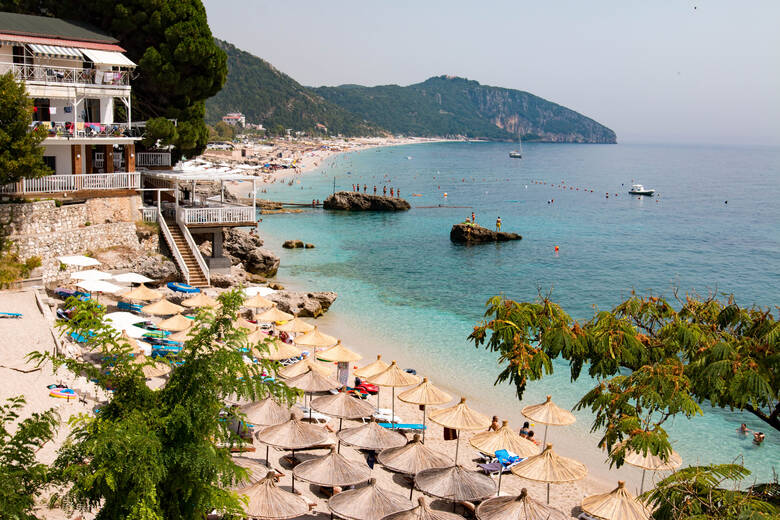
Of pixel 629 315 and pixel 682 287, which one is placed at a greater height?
pixel 629 315

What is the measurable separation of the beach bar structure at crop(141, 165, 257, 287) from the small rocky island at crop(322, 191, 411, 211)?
41809 mm

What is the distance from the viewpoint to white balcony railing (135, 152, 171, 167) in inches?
1430

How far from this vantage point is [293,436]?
50.8 ft

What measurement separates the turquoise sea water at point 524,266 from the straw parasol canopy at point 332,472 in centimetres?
800

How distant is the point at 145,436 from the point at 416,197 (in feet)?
291

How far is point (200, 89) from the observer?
120 ft

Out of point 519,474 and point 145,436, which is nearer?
point 145,436

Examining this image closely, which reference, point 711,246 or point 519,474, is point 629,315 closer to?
point 519,474

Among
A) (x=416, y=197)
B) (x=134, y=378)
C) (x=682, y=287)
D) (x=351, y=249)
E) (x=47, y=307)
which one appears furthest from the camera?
(x=416, y=197)

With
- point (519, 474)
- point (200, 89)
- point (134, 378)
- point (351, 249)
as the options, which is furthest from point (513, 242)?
point (134, 378)

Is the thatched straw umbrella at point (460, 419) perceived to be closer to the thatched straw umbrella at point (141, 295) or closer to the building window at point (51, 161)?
the thatched straw umbrella at point (141, 295)

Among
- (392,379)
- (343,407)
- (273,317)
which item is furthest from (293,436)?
(273,317)

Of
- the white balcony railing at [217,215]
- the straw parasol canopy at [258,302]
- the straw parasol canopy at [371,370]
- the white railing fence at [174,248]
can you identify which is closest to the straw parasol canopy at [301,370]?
the straw parasol canopy at [371,370]

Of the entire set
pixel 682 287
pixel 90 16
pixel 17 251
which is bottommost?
pixel 682 287
